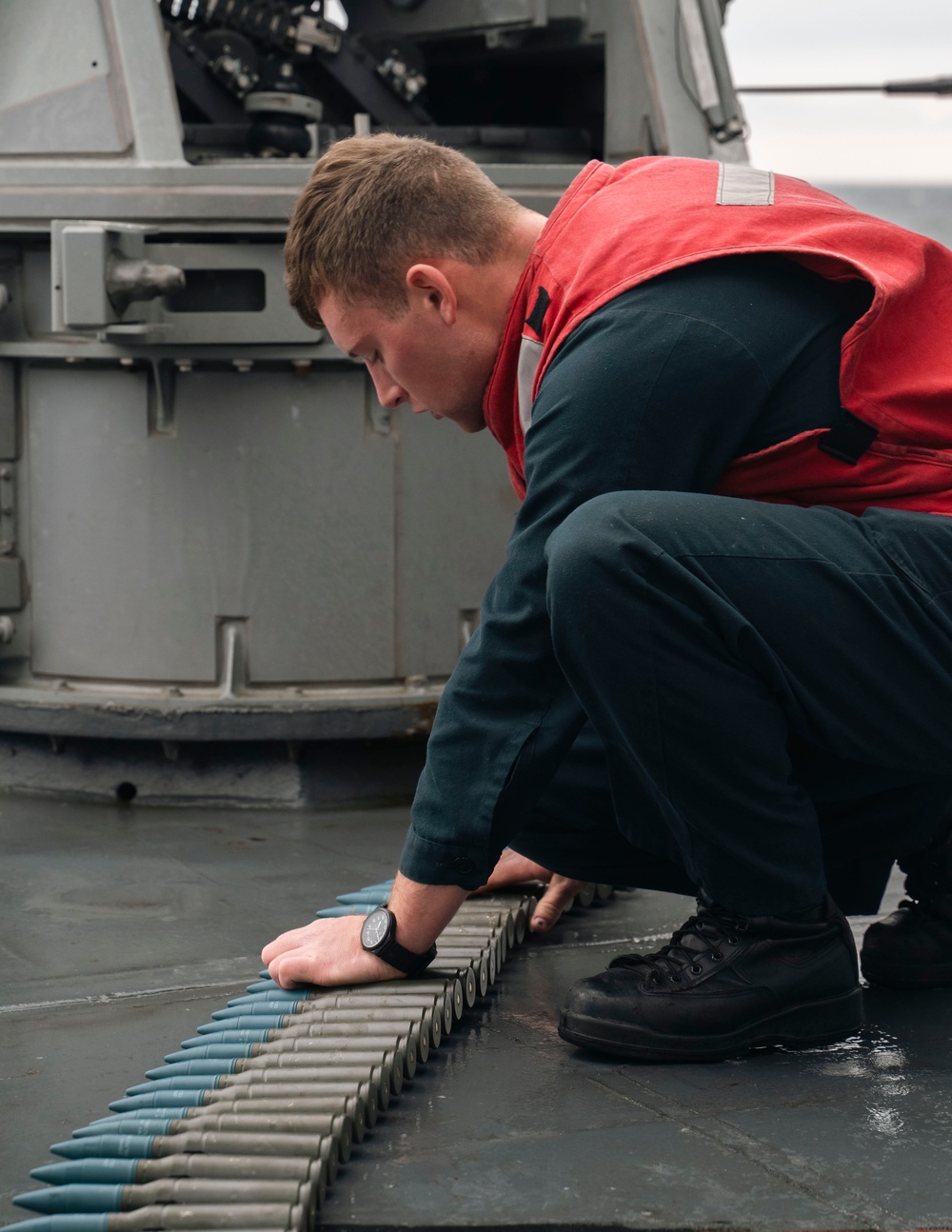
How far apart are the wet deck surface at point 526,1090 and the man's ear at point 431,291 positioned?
0.98 meters

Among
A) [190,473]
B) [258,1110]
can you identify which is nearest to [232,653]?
[190,473]

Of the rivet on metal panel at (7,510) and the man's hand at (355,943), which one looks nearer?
the man's hand at (355,943)

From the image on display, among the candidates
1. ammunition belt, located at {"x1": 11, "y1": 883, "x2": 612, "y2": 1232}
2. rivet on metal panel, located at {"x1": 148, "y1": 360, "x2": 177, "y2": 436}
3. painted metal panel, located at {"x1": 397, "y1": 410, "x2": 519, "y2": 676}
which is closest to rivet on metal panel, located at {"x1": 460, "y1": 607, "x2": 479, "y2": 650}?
painted metal panel, located at {"x1": 397, "y1": 410, "x2": 519, "y2": 676}

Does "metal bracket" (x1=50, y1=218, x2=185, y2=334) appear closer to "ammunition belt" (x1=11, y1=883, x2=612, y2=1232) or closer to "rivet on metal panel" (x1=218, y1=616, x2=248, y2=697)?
"rivet on metal panel" (x1=218, y1=616, x2=248, y2=697)

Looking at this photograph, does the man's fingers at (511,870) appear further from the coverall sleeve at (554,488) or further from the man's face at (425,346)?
the man's face at (425,346)

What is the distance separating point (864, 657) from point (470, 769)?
52cm

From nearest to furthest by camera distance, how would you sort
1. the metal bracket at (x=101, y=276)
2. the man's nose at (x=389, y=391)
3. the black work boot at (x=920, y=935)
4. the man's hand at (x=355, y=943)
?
the man's hand at (x=355, y=943)
the man's nose at (x=389, y=391)
the black work boot at (x=920, y=935)
the metal bracket at (x=101, y=276)

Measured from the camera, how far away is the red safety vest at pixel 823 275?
6.35 ft

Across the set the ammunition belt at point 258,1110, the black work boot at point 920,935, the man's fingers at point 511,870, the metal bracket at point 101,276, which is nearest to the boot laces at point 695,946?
the ammunition belt at point 258,1110

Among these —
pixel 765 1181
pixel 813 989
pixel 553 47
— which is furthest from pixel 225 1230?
pixel 553 47

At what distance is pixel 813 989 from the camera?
1.99 meters

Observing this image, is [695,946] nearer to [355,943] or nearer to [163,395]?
[355,943]

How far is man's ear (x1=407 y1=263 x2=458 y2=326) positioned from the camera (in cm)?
201

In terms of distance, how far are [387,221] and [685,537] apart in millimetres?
584
